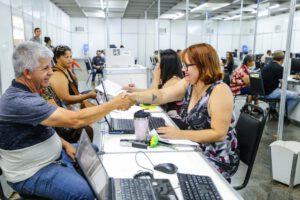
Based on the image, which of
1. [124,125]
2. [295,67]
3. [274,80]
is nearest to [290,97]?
[274,80]

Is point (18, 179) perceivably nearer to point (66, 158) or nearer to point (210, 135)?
point (66, 158)

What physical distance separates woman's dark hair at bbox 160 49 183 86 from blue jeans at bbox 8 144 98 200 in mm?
1768

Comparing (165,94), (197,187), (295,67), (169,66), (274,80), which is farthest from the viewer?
(295,67)

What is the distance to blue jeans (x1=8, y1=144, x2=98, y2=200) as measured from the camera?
1448 millimetres

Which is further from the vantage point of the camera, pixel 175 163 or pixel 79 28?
pixel 79 28

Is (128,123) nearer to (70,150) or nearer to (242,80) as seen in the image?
(70,150)

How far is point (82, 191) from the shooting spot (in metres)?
1.44

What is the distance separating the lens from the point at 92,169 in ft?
3.43

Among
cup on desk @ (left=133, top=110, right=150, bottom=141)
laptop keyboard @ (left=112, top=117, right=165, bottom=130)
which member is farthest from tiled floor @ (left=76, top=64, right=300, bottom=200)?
cup on desk @ (left=133, top=110, right=150, bottom=141)

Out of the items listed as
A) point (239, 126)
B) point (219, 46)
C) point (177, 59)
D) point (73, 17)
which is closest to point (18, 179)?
point (239, 126)

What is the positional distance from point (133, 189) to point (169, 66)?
2076mm

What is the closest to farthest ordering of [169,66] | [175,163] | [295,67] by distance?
1. [175,163]
2. [169,66]
3. [295,67]

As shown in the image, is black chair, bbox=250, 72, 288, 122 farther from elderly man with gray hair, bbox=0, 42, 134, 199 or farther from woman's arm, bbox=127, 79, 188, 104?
elderly man with gray hair, bbox=0, 42, 134, 199

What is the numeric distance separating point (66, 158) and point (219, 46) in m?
17.1
